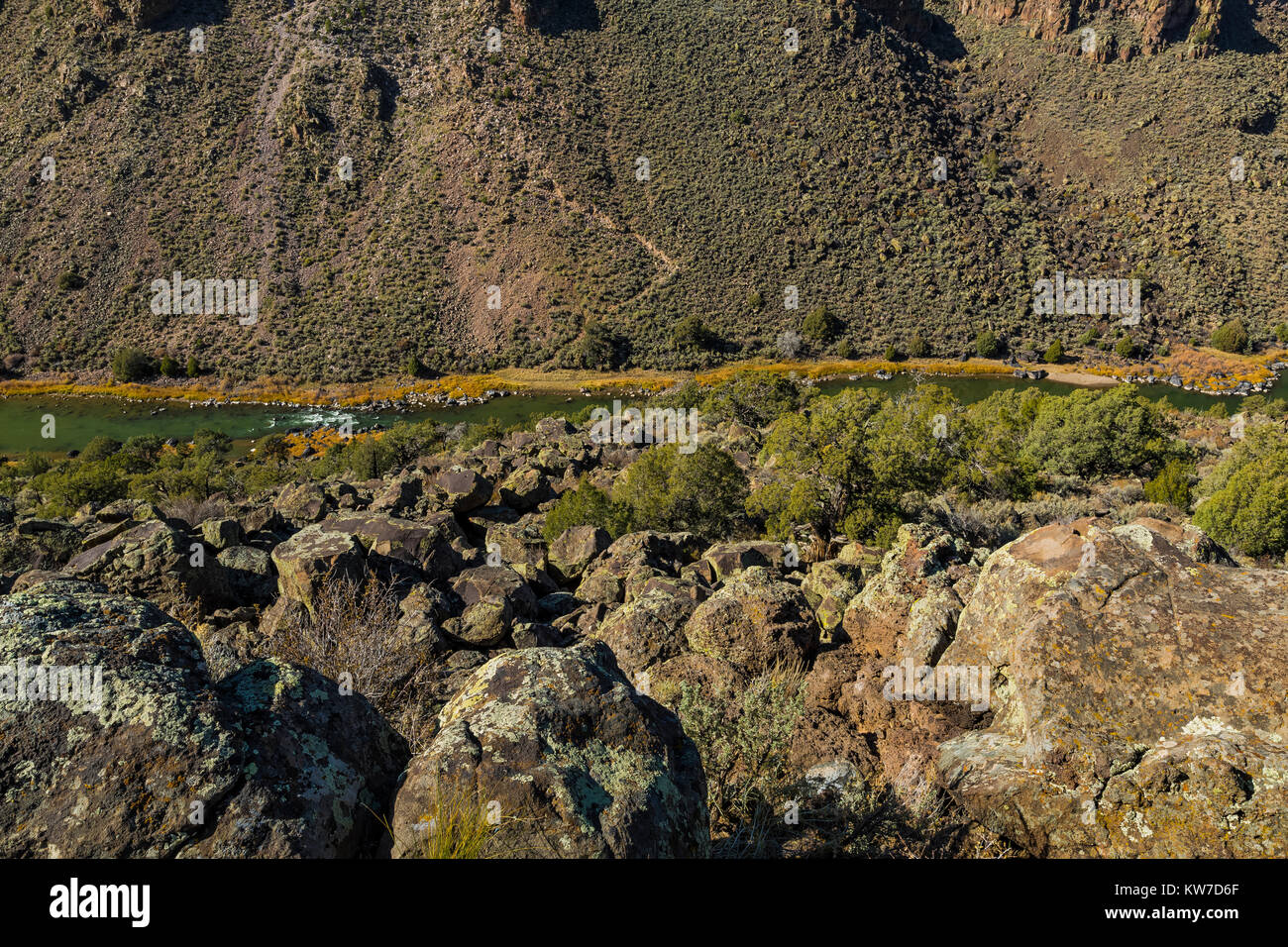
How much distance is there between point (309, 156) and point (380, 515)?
6415 cm

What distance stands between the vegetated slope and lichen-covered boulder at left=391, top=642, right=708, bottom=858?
49.7 metres

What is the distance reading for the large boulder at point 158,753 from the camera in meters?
2.57

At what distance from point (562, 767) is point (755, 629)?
4.30m

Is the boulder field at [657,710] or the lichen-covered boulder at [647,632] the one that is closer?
the boulder field at [657,710]

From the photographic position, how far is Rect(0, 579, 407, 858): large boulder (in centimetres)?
257

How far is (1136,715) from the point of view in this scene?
4.30 meters

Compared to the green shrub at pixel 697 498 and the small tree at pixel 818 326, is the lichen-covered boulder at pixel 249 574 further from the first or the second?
the small tree at pixel 818 326

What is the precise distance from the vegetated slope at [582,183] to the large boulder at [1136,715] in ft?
159

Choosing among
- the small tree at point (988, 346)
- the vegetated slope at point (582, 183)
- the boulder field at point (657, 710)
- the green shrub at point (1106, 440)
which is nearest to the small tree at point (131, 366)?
the vegetated slope at point (582, 183)

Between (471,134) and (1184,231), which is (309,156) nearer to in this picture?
(471,134)

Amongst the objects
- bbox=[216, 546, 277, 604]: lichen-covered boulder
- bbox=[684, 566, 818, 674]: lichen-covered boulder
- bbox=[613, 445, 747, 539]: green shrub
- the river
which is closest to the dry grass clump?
bbox=[216, 546, 277, 604]: lichen-covered boulder

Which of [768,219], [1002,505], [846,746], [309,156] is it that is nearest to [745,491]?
[1002,505]

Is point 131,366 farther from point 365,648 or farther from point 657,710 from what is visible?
point 657,710

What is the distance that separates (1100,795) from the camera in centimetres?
400
